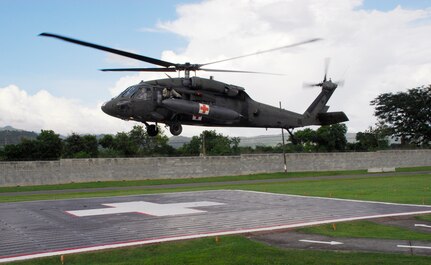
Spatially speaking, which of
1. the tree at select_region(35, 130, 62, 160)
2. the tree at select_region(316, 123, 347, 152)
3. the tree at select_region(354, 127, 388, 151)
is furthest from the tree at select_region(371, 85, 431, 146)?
the tree at select_region(35, 130, 62, 160)

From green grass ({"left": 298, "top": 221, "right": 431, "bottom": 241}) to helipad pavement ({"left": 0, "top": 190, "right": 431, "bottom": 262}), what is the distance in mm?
750

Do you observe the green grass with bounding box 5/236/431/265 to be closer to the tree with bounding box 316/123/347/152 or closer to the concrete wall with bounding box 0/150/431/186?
the concrete wall with bounding box 0/150/431/186

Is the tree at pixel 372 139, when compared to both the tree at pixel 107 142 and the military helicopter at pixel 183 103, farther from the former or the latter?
the military helicopter at pixel 183 103

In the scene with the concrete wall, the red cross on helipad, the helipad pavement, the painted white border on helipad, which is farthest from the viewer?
the concrete wall

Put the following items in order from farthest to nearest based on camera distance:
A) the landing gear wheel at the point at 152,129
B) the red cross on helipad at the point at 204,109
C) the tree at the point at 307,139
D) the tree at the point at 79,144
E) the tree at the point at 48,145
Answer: the tree at the point at 307,139
the tree at the point at 79,144
the tree at the point at 48,145
the landing gear wheel at the point at 152,129
the red cross on helipad at the point at 204,109

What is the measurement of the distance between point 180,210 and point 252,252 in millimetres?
9142

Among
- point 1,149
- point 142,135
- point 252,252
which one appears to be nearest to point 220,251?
point 252,252

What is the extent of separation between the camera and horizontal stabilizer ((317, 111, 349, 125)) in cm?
2419

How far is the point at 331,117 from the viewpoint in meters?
25.0

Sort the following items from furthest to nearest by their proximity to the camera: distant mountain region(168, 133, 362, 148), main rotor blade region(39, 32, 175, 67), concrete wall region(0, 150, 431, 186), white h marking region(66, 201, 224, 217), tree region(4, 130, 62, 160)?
distant mountain region(168, 133, 362, 148) < tree region(4, 130, 62, 160) < concrete wall region(0, 150, 431, 186) < white h marking region(66, 201, 224, 217) < main rotor blade region(39, 32, 175, 67)

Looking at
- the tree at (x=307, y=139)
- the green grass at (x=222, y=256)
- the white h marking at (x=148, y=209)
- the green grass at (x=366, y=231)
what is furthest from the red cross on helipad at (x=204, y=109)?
the tree at (x=307, y=139)

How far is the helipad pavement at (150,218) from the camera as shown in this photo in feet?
46.4

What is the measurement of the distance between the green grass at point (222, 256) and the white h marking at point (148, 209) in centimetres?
694

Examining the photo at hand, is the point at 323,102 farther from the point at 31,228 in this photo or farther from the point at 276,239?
the point at 31,228
